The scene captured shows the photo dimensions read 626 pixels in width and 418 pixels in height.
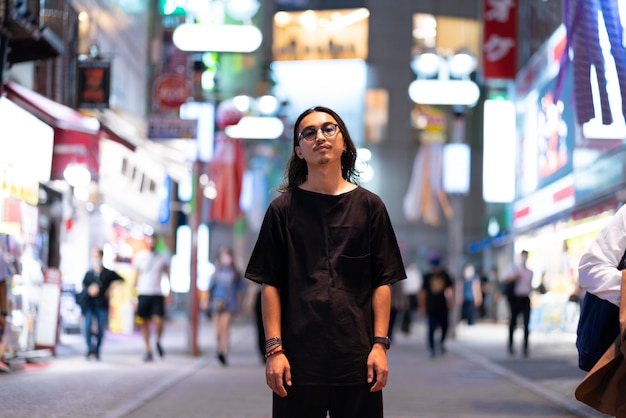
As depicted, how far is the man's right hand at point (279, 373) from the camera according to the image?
4.62 metres

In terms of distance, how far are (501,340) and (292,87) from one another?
31.7 m

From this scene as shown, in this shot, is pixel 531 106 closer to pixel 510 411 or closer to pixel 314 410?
pixel 510 411

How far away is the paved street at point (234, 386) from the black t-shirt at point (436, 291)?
0.84m

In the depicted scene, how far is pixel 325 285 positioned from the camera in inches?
184

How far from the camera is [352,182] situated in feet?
16.9

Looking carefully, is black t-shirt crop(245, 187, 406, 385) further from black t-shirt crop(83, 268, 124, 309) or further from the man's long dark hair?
black t-shirt crop(83, 268, 124, 309)

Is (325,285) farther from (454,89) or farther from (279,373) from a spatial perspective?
(454,89)

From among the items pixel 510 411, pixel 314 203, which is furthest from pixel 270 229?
pixel 510 411

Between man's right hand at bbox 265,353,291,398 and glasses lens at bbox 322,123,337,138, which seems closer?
man's right hand at bbox 265,353,291,398

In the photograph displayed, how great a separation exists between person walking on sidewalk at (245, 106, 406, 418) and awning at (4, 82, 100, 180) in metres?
11.6

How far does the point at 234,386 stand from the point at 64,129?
6.81m

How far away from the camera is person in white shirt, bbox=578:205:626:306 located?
5141 millimetres

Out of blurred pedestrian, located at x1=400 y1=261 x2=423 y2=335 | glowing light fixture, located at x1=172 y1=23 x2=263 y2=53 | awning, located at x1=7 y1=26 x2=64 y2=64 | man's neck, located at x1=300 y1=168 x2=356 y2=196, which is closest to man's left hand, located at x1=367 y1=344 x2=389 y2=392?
man's neck, located at x1=300 y1=168 x2=356 y2=196

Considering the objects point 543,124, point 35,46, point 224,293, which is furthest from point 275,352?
point 543,124
